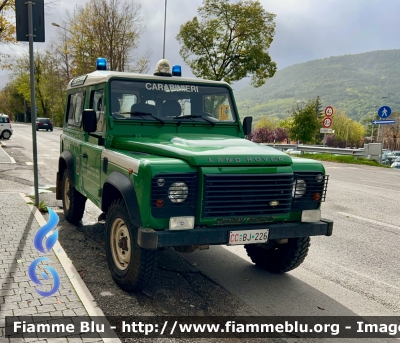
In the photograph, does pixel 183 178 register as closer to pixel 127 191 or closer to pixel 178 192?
pixel 178 192

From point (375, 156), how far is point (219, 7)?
18.8 metres

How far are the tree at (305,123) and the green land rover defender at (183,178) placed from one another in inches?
974

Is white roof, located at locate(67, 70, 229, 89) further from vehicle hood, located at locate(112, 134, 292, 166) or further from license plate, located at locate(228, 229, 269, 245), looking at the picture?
license plate, located at locate(228, 229, 269, 245)

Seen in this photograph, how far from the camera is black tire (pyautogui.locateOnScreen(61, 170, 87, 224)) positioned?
6.43m

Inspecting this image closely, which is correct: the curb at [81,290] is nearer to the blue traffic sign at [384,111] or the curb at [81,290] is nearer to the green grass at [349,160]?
the green grass at [349,160]

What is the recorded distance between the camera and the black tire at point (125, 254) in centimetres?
384

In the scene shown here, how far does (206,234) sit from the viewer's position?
366 centimetres

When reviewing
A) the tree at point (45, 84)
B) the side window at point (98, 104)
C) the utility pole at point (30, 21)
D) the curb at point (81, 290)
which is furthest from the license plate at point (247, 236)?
the tree at point (45, 84)

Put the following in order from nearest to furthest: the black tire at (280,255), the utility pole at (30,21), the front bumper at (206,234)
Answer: the front bumper at (206,234) < the black tire at (280,255) < the utility pole at (30,21)

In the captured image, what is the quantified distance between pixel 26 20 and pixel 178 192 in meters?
4.94

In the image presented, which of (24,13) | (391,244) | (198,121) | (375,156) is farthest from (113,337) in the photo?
(375,156)

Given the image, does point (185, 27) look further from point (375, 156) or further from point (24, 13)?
point (24, 13)

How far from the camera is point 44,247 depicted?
16.4ft

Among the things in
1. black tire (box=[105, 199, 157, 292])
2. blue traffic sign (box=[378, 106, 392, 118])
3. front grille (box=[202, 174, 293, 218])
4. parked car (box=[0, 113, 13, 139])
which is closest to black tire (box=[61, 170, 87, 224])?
black tire (box=[105, 199, 157, 292])
